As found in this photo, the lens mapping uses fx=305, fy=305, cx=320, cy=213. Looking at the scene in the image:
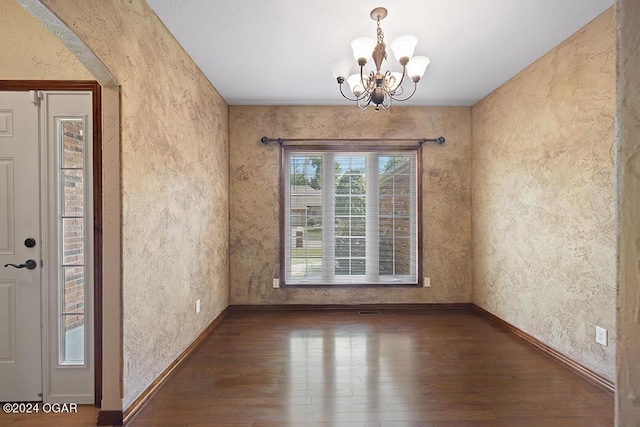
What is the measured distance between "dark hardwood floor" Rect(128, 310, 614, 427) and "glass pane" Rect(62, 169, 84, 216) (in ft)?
4.61

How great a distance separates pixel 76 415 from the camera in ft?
6.40

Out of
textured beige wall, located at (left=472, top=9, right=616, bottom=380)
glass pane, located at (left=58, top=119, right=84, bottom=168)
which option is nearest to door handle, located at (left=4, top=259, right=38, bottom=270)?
glass pane, located at (left=58, top=119, right=84, bottom=168)

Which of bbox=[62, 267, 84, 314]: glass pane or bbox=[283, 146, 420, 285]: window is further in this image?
bbox=[283, 146, 420, 285]: window

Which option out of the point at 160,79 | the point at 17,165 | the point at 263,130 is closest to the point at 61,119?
the point at 17,165

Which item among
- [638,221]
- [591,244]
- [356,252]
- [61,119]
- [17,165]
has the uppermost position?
[61,119]

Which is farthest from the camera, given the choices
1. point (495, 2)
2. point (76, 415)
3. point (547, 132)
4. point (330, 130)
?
point (330, 130)

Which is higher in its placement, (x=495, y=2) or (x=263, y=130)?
(x=495, y=2)

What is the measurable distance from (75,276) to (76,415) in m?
0.88

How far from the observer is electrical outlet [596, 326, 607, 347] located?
2.22m

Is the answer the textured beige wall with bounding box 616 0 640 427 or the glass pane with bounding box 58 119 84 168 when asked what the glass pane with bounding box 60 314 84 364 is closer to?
the glass pane with bounding box 58 119 84 168

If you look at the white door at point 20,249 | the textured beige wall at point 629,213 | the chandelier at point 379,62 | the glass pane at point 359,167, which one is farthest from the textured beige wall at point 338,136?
the textured beige wall at point 629,213

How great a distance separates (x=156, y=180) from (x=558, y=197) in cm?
330

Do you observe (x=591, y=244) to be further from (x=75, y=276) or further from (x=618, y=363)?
(x=75, y=276)

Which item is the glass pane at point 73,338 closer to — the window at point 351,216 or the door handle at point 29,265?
the door handle at point 29,265
